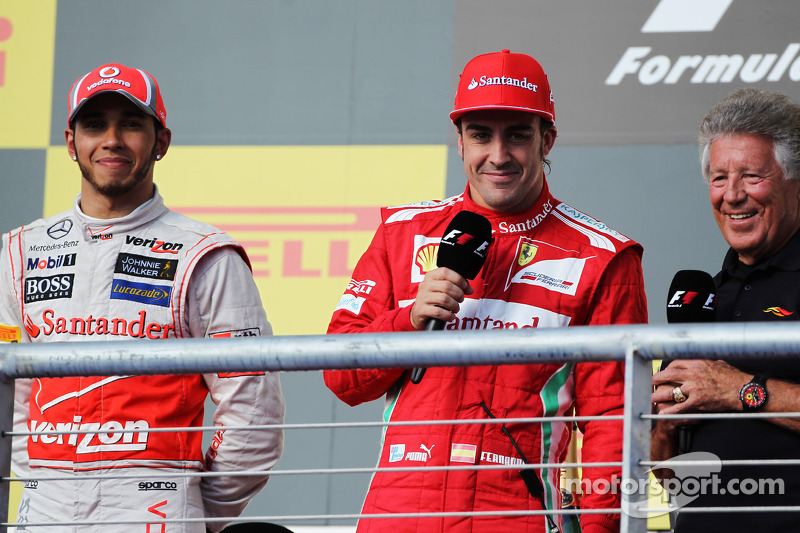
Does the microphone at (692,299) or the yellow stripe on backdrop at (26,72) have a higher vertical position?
the yellow stripe on backdrop at (26,72)

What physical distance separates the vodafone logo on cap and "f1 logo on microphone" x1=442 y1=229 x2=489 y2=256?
818 mm

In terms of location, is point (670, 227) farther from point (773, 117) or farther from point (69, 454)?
point (69, 454)

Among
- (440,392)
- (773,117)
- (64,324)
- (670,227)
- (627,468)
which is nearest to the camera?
(627,468)

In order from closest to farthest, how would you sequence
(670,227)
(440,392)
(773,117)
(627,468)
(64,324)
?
(627,468) < (440,392) < (773,117) < (64,324) < (670,227)

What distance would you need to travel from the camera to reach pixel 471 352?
42.5 inches

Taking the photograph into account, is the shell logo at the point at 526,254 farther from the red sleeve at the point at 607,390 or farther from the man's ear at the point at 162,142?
the man's ear at the point at 162,142

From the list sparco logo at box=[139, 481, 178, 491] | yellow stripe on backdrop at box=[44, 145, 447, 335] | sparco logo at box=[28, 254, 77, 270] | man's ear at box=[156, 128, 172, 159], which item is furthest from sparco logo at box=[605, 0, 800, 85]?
sparco logo at box=[139, 481, 178, 491]

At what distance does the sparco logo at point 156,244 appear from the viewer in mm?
1933

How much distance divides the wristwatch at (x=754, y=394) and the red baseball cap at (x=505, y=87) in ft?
1.79

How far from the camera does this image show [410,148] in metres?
3.15

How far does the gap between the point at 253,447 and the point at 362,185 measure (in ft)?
4.66

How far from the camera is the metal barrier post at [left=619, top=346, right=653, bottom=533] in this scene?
3.51 feet

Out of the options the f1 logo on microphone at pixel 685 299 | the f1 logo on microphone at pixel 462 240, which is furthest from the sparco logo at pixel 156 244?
the f1 logo on microphone at pixel 685 299

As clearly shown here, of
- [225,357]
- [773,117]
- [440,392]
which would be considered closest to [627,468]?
[225,357]
